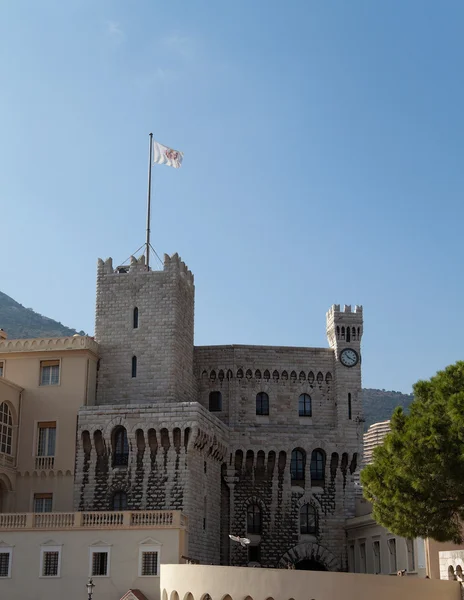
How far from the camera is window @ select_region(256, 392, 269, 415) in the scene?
54.5 meters

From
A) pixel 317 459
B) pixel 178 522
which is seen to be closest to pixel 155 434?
pixel 178 522

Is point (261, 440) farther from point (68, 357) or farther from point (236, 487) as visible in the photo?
point (68, 357)

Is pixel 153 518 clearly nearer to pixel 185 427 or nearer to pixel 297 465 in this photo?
pixel 185 427

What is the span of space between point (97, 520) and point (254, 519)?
14.8 metres

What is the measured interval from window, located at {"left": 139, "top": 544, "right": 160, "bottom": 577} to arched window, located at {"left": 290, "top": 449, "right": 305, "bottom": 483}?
53.3 ft

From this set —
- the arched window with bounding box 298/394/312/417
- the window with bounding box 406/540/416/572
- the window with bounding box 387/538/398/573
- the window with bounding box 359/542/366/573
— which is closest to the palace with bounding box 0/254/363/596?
the arched window with bounding box 298/394/312/417

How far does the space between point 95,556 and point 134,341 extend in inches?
515

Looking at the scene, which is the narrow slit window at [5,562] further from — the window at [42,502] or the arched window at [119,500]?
the arched window at [119,500]

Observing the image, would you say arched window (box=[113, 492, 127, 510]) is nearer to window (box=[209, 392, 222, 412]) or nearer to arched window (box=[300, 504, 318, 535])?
window (box=[209, 392, 222, 412])

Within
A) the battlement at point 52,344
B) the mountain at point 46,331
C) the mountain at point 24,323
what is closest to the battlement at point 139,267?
the battlement at point 52,344

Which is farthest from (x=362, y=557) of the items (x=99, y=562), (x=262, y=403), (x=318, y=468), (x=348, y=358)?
(x=99, y=562)

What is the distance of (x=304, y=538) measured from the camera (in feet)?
170

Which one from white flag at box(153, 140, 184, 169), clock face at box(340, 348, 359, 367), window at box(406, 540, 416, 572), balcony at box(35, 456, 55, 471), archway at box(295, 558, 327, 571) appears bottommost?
archway at box(295, 558, 327, 571)

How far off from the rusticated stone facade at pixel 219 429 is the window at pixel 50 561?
16.2 feet
